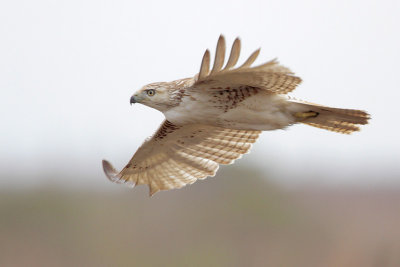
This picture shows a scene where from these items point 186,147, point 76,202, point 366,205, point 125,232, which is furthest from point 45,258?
point 186,147

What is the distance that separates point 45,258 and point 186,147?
29243 millimetres

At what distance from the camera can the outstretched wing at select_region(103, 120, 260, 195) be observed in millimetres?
11836

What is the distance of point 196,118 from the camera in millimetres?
10352

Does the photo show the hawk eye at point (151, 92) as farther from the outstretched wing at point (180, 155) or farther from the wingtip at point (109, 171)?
the wingtip at point (109, 171)

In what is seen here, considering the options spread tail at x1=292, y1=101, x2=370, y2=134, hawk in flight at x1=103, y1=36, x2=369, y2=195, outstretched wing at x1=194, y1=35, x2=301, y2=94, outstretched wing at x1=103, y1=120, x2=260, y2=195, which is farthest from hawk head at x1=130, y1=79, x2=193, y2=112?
spread tail at x1=292, y1=101, x2=370, y2=134

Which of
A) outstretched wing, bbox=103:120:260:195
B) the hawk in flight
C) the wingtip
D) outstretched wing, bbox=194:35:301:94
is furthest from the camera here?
outstretched wing, bbox=103:120:260:195

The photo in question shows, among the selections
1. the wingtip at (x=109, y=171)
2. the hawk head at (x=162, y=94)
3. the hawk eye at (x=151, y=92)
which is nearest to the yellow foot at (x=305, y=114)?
the hawk head at (x=162, y=94)

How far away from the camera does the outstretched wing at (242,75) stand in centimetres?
939

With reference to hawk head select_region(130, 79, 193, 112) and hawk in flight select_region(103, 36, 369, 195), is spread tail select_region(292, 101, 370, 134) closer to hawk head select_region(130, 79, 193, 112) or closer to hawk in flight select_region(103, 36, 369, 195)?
hawk in flight select_region(103, 36, 369, 195)

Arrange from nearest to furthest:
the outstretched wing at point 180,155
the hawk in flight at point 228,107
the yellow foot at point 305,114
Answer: the hawk in flight at point 228,107 < the yellow foot at point 305,114 < the outstretched wing at point 180,155

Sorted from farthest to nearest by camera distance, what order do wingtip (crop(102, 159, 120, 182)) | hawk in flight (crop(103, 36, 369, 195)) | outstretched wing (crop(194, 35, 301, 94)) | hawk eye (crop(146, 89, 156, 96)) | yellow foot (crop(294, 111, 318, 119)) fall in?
wingtip (crop(102, 159, 120, 182)), yellow foot (crop(294, 111, 318, 119)), hawk eye (crop(146, 89, 156, 96)), hawk in flight (crop(103, 36, 369, 195)), outstretched wing (crop(194, 35, 301, 94))

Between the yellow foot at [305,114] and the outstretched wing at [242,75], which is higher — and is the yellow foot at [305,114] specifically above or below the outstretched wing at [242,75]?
below

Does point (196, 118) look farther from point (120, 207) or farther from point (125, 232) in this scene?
point (120, 207)

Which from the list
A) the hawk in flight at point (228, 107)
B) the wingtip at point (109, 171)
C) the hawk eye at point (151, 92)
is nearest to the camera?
the hawk in flight at point (228, 107)
